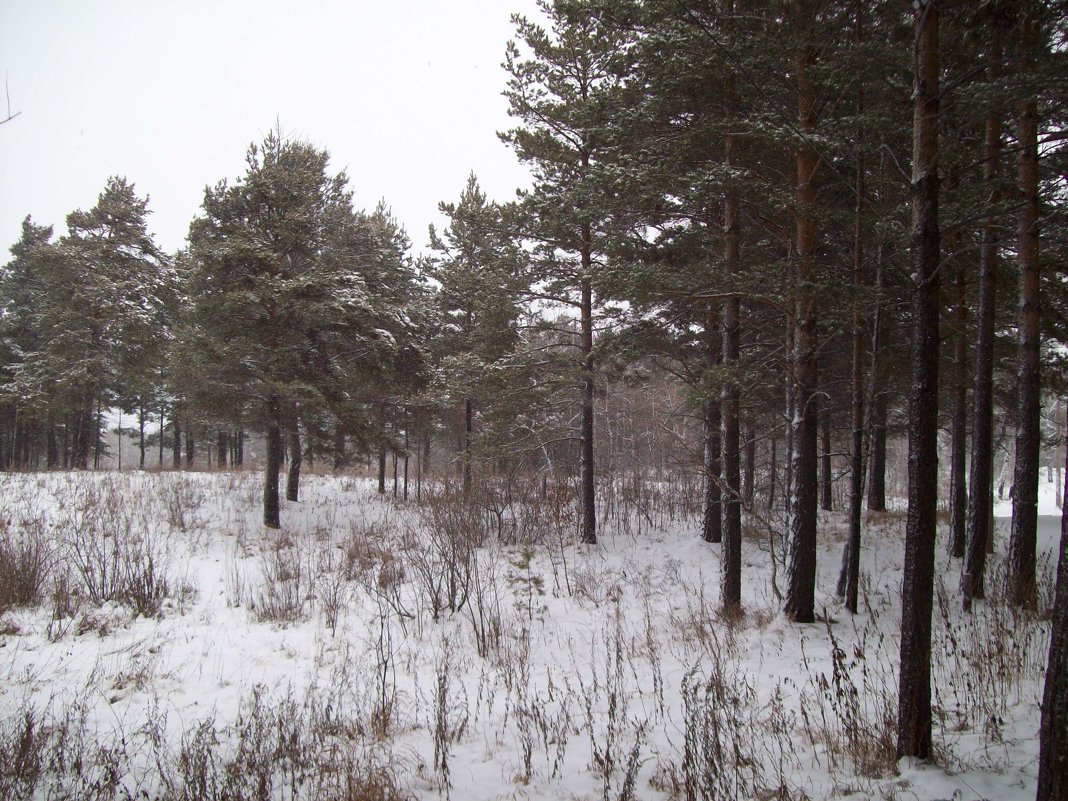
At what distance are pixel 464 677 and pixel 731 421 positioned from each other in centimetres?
551

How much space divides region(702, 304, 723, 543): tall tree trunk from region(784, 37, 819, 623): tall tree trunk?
6.27ft

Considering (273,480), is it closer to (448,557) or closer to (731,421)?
(448,557)

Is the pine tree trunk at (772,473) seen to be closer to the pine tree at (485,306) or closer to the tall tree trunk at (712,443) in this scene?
the tall tree trunk at (712,443)

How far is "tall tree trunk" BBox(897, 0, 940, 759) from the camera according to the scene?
3.81m

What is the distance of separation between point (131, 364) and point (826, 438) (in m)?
27.4

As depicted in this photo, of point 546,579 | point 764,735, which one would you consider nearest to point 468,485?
point 546,579

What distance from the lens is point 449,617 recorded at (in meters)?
7.28

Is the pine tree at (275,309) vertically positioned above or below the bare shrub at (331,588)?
above

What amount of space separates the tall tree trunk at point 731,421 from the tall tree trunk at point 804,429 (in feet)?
2.87

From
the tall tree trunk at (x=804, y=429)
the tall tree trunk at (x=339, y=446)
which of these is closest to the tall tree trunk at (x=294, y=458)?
the tall tree trunk at (x=339, y=446)

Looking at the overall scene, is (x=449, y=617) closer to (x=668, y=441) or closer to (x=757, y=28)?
(x=757, y=28)

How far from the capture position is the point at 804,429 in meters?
7.14

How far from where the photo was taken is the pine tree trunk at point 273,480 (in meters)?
12.6

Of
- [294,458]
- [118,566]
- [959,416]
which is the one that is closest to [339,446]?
[294,458]
